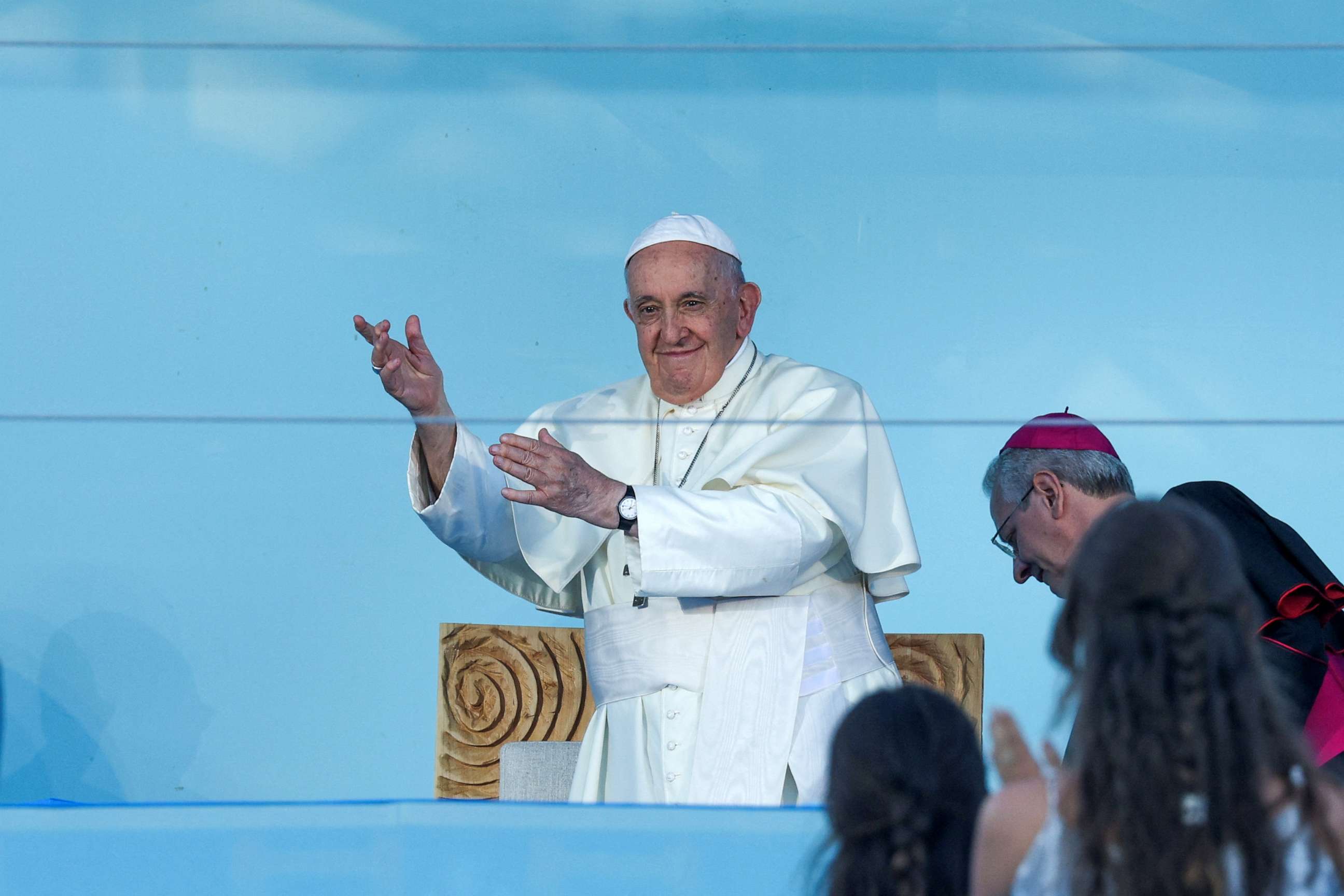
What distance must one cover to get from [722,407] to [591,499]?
0.64 meters

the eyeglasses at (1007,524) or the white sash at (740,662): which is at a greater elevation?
the eyeglasses at (1007,524)

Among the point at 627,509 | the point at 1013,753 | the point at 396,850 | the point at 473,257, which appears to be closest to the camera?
the point at 1013,753

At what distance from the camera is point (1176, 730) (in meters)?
1.37

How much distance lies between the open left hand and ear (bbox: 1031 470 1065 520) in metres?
0.86

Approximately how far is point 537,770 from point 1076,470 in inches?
50.4

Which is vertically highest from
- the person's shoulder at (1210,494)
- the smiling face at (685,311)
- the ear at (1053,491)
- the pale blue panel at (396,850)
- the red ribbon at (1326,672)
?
the smiling face at (685,311)

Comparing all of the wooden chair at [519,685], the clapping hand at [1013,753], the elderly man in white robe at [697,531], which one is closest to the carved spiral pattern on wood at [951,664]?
the wooden chair at [519,685]

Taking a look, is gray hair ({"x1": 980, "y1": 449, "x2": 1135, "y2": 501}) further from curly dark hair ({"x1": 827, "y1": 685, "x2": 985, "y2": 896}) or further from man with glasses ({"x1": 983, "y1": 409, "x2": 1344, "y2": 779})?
curly dark hair ({"x1": 827, "y1": 685, "x2": 985, "y2": 896})

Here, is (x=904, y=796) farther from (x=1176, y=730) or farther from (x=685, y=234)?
(x=685, y=234)

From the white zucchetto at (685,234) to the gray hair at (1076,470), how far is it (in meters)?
0.70

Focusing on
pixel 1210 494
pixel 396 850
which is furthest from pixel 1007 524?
pixel 396 850

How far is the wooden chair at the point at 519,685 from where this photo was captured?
354 cm

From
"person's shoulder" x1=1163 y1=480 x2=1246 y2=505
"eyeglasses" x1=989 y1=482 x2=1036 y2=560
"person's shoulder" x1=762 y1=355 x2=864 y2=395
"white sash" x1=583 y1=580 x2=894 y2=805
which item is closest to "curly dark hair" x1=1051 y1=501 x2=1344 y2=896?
"person's shoulder" x1=1163 y1=480 x2=1246 y2=505

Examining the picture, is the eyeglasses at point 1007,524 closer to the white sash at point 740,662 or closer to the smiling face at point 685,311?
the white sash at point 740,662
